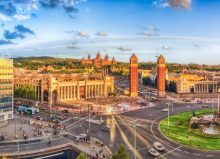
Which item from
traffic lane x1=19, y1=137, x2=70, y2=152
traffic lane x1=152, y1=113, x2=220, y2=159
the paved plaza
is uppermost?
the paved plaza

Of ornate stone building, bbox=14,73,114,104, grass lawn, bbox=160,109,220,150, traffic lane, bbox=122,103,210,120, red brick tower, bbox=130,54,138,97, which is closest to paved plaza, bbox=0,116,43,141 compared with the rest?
grass lawn, bbox=160,109,220,150

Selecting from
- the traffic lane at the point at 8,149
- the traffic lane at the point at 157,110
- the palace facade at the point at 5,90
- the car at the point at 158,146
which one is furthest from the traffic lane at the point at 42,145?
the traffic lane at the point at 157,110

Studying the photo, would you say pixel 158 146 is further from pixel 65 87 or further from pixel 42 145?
pixel 65 87

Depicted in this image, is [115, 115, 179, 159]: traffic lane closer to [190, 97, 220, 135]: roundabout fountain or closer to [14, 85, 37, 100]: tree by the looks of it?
[190, 97, 220, 135]: roundabout fountain

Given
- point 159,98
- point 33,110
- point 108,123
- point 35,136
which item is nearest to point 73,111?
point 33,110

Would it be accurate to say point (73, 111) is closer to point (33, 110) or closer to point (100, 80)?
point (33, 110)

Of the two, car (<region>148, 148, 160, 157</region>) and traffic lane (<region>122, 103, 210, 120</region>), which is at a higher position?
traffic lane (<region>122, 103, 210, 120</region>)

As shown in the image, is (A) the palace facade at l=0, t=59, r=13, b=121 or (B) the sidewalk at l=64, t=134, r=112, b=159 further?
(A) the palace facade at l=0, t=59, r=13, b=121

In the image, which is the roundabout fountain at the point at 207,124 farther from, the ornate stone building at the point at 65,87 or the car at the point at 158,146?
the ornate stone building at the point at 65,87
